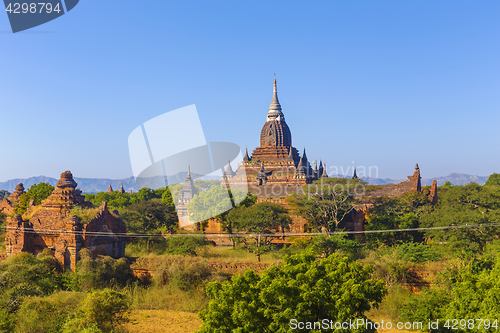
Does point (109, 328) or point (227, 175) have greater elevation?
point (227, 175)

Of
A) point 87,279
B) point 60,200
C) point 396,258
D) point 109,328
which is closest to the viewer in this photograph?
point 109,328

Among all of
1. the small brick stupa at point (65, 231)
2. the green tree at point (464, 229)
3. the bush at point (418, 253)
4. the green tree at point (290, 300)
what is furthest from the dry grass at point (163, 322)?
the green tree at point (464, 229)

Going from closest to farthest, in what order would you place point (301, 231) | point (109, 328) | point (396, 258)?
point (109, 328)
point (396, 258)
point (301, 231)

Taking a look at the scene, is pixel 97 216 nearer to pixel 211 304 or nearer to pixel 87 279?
pixel 87 279

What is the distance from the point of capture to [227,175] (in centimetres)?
6544

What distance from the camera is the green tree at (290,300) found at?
12664 mm

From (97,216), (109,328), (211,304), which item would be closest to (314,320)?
(211,304)

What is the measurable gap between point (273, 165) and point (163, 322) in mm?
47286

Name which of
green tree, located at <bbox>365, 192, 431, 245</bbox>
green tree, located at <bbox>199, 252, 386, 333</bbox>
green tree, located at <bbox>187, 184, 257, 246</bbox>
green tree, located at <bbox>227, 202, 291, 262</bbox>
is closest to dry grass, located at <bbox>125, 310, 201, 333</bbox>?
green tree, located at <bbox>199, 252, 386, 333</bbox>

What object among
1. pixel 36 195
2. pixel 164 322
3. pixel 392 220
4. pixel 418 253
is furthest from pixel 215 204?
pixel 36 195

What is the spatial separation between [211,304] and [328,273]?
4.14 m

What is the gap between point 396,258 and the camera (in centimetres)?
2398

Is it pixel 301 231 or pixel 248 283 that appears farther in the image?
pixel 301 231

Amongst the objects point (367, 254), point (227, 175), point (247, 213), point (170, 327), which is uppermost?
point (227, 175)
